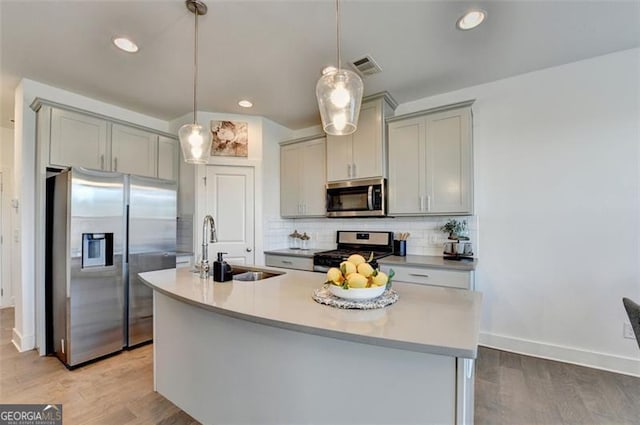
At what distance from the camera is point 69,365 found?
98.9 inches

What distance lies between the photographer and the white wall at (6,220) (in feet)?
13.8

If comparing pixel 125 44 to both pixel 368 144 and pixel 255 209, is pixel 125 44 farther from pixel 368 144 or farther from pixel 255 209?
pixel 368 144

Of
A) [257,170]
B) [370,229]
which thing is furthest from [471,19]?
[257,170]

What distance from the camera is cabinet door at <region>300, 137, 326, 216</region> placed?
3746 millimetres

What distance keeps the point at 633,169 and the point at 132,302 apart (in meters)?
4.67

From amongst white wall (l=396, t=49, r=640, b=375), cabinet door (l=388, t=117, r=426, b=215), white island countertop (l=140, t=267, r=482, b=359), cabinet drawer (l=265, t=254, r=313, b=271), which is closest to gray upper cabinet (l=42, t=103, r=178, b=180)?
cabinet drawer (l=265, t=254, r=313, b=271)

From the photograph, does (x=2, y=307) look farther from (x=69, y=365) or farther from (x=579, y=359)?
(x=579, y=359)

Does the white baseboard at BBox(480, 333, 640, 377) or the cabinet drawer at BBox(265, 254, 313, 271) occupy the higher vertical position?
the cabinet drawer at BBox(265, 254, 313, 271)

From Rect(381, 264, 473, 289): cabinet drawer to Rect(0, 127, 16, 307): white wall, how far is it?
530cm

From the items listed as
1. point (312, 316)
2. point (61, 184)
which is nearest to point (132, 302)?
point (61, 184)

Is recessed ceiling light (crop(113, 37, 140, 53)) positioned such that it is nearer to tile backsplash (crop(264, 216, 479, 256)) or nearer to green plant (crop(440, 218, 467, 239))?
tile backsplash (crop(264, 216, 479, 256))

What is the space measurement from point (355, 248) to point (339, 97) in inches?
95.3

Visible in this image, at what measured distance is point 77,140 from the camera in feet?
9.78

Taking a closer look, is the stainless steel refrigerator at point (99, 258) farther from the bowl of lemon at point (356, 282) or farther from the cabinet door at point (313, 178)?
the bowl of lemon at point (356, 282)
